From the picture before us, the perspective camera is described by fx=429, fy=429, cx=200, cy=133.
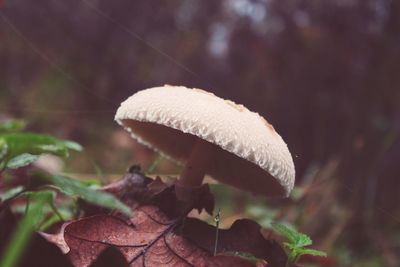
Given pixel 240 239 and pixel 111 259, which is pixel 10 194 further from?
pixel 240 239

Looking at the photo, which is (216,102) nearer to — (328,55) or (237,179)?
(237,179)

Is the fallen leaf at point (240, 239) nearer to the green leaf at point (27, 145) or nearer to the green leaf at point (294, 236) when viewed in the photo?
the green leaf at point (294, 236)

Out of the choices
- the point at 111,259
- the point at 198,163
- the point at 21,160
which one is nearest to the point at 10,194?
the point at 21,160

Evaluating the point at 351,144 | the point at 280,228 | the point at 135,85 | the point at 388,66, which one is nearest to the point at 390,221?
the point at 351,144

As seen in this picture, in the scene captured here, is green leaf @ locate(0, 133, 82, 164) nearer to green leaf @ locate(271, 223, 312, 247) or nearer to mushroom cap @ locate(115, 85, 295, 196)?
mushroom cap @ locate(115, 85, 295, 196)

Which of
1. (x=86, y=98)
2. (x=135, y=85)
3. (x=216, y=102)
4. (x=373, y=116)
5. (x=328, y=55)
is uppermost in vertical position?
(x=328, y=55)

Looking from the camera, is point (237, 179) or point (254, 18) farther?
point (254, 18)

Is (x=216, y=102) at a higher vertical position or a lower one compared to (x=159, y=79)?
higher

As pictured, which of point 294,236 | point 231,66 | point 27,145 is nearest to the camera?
point 27,145
